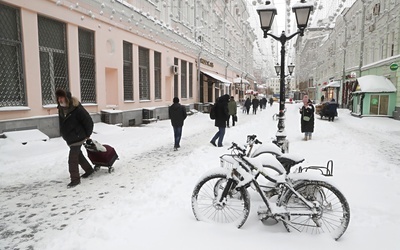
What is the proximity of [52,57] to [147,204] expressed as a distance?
25.5 feet

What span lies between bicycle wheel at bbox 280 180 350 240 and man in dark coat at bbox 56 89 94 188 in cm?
386

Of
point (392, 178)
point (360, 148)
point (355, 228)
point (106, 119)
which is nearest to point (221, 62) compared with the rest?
point (106, 119)

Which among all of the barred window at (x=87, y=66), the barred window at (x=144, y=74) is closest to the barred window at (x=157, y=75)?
the barred window at (x=144, y=74)

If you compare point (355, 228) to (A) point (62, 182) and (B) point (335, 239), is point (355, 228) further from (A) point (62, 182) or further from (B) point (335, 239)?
(A) point (62, 182)

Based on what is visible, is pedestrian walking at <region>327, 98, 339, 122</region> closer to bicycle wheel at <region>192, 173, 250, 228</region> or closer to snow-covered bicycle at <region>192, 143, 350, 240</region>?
snow-covered bicycle at <region>192, 143, 350, 240</region>

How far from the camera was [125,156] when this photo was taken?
8.11m

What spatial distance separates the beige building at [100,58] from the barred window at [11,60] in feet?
0.09

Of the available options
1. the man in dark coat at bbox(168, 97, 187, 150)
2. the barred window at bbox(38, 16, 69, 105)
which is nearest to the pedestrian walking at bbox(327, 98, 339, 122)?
the man in dark coat at bbox(168, 97, 187, 150)

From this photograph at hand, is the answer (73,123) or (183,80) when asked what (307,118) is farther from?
(183,80)

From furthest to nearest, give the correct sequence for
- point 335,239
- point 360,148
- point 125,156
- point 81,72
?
point 81,72, point 360,148, point 125,156, point 335,239

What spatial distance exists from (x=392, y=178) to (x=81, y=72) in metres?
10.8

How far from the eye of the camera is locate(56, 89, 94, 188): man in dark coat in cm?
531

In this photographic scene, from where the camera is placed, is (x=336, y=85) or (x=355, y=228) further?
(x=336, y=85)

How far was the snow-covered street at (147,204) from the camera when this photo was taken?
11.1 feet
